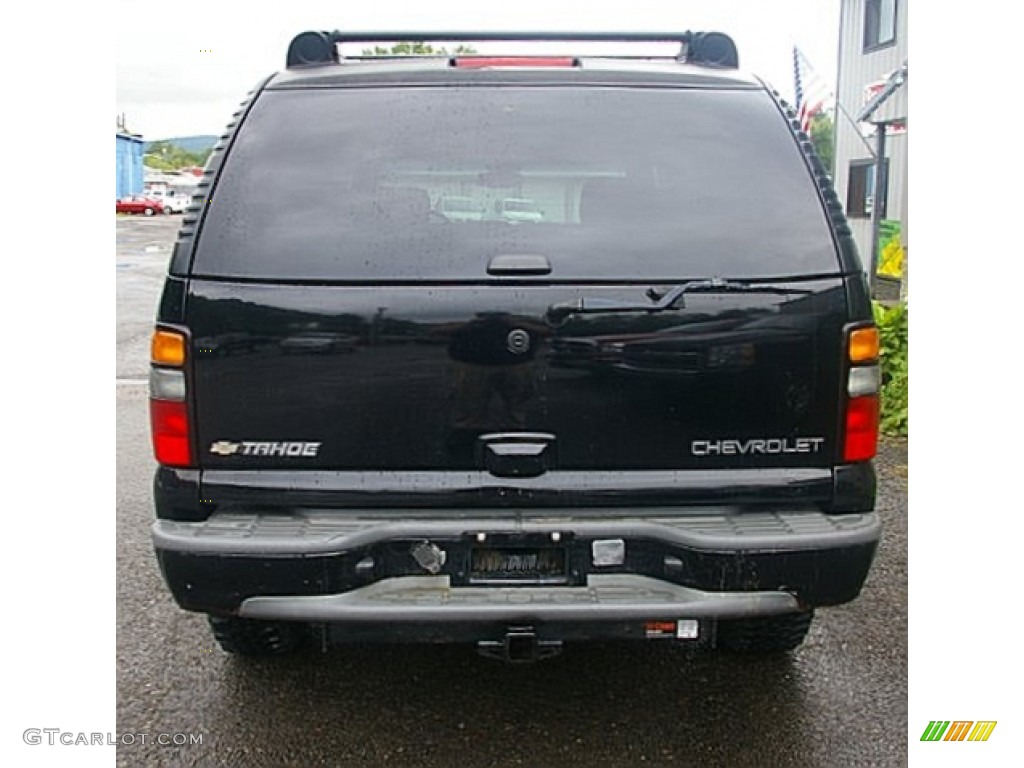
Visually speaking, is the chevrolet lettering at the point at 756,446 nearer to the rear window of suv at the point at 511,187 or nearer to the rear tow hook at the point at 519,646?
the rear window of suv at the point at 511,187

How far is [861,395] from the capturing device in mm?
2617

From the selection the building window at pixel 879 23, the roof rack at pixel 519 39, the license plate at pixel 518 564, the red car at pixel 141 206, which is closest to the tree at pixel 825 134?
the building window at pixel 879 23

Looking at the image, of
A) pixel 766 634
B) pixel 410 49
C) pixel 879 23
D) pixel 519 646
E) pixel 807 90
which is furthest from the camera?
pixel 879 23

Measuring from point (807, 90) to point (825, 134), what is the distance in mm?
4899

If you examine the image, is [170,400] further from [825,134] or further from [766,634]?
[825,134]

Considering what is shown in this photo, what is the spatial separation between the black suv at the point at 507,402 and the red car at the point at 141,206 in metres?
39.0

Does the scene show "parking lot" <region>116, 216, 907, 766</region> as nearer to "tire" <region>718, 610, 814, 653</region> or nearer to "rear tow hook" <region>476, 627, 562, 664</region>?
"tire" <region>718, 610, 814, 653</region>

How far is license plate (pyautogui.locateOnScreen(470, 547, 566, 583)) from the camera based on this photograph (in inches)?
100

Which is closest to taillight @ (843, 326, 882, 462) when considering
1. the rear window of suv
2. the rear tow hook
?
the rear window of suv

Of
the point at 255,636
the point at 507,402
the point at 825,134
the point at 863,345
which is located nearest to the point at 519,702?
the point at 255,636

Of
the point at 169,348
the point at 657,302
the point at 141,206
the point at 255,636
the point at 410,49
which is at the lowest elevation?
the point at 255,636

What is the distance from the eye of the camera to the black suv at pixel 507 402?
8.23 ft

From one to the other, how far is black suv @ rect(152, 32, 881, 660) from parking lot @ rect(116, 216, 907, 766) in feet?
1.89

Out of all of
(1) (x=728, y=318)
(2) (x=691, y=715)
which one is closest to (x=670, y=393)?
(1) (x=728, y=318)
